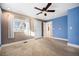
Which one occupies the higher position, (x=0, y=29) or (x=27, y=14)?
(x=27, y=14)

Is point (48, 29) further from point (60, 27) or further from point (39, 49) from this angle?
point (39, 49)

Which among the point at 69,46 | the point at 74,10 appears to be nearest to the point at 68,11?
the point at 74,10

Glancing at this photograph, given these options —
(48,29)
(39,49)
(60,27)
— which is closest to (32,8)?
(48,29)

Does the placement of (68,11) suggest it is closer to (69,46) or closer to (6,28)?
(69,46)

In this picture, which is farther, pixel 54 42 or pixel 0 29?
pixel 54 42

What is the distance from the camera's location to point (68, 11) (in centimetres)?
242

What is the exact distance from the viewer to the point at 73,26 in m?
2.44

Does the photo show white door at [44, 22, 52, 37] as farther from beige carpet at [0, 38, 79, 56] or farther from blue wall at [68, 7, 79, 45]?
blue wall at [68, 7, 79, 45]

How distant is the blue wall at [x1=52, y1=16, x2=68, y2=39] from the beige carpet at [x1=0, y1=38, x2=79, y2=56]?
0.65 feet

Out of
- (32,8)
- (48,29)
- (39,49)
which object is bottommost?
(39,49)

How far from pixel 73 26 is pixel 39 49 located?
1.00 metres

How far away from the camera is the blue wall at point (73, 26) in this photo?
2.36m

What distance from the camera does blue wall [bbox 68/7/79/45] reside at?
236 cm

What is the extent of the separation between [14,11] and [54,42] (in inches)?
49.1
